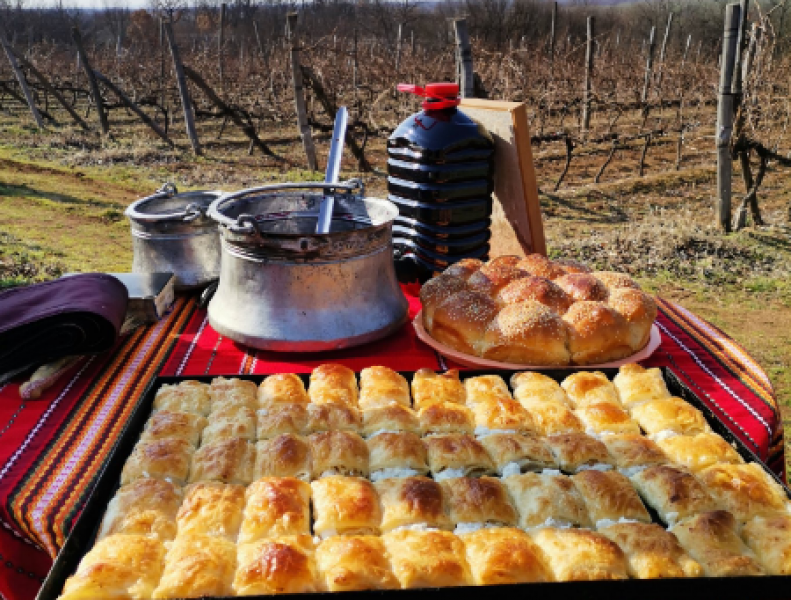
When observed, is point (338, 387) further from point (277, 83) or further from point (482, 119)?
point (277, 83)

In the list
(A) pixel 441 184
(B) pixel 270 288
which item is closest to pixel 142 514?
(B) pixel 270 288

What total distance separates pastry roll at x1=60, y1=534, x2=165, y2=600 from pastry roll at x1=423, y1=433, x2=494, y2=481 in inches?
23.9

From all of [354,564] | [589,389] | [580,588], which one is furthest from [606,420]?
[354,564]

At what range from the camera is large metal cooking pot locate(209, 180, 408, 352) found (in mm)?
1963

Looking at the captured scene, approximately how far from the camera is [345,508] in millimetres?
1330

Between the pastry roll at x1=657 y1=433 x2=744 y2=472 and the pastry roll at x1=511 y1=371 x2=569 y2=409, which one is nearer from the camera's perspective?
the pastry roll at x1=657 y1=433 x2=744 y2=472

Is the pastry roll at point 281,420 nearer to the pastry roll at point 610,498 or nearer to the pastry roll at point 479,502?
the pastry roll at point 479,502

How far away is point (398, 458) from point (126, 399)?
0.86m

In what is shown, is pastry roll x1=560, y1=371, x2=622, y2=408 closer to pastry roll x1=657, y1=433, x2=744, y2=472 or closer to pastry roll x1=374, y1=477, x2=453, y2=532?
pastry roll x1=657, y1=433, x2=744, y2=472

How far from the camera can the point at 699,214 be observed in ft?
33.8

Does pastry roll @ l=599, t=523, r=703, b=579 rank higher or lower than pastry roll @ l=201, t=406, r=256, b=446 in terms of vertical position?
lower

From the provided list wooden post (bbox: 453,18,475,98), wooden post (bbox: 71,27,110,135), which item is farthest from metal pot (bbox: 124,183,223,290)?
wooden post (bbox: 71,27,110,135)

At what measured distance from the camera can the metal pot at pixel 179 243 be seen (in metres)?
2.55

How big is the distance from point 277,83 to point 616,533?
19.9 m
